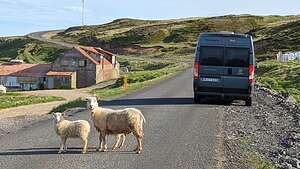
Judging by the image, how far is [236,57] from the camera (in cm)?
2389

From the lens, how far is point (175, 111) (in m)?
22.1

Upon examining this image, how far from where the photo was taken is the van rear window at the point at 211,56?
78.9 ft

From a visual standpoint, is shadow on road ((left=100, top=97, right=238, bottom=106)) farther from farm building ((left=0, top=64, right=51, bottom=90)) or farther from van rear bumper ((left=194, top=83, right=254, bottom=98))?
farm building ((left=0, top=64, right=51, bottom=90))

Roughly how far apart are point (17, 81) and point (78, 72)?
11.2m

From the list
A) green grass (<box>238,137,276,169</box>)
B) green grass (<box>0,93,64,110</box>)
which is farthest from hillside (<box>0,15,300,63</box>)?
green grass (<box>238,137,276,169</box>)

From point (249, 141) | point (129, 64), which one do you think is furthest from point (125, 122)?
point (129, 64)

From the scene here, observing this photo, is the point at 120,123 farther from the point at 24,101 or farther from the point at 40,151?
the point at 24,101

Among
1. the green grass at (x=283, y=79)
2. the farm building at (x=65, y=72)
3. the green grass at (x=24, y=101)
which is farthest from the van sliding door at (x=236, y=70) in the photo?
the farm building at (x=65, y=72)

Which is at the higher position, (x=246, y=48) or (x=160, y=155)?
(x=246, y=48)

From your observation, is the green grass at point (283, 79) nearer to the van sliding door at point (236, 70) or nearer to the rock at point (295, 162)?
the van sliding door at point (236, 70)

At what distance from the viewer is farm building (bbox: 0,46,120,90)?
91438 mm

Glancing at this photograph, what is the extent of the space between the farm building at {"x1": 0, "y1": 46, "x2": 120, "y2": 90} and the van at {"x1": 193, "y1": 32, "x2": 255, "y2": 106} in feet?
220

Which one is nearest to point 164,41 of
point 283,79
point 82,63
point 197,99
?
point 82,63

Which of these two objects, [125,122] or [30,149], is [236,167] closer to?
[125,122]
